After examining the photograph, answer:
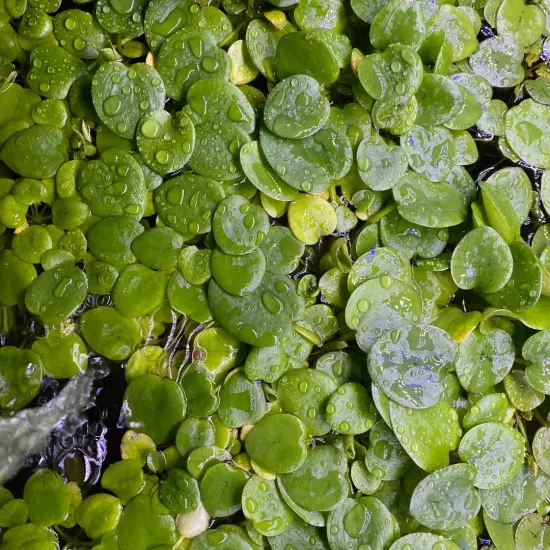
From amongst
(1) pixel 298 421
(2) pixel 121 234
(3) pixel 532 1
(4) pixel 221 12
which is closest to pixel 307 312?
(1) pixel 298 421

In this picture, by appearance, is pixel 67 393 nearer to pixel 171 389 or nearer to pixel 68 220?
pixel 171 389

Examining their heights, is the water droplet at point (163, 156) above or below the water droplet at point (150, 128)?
below

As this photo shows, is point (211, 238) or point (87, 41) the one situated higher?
point (87, 41)

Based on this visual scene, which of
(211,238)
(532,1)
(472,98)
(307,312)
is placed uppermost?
(532,1)

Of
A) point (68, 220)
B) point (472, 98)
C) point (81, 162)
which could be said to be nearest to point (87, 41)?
point (81, 162)

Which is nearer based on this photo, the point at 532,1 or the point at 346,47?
the point at 346,47

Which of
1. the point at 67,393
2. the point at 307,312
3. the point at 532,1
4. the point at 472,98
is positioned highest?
the point at 532,1

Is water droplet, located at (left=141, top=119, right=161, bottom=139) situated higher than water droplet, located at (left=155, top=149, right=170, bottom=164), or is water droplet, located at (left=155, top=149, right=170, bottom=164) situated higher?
water droplet, located at (left=141, top=119, right=161, bottom=139)

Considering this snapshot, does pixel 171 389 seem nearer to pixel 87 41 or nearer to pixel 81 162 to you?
pixel 81 162

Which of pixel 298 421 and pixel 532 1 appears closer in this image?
pixel 298 421
